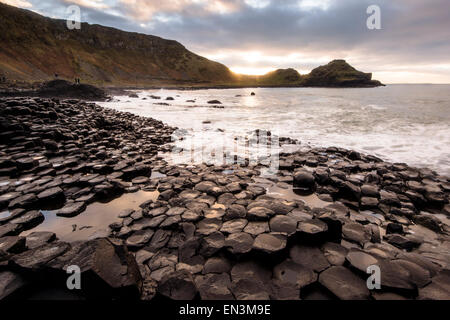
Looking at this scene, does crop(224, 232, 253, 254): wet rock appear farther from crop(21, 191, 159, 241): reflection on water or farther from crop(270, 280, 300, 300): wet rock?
crop(21, 191, 159, 241): reflection on water

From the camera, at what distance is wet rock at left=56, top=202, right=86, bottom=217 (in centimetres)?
383

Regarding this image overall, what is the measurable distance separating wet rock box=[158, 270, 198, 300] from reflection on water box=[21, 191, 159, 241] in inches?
63.6

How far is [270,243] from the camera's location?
2.76 m

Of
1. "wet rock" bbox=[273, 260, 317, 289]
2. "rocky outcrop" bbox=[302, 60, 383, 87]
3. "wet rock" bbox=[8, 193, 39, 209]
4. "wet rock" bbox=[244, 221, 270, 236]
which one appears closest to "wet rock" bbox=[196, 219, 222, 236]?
"wet rock" bbox=[244, 221, 270, 236]

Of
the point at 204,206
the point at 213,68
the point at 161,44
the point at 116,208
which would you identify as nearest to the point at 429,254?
the point at 204,206

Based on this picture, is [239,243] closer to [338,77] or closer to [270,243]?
[270,243]

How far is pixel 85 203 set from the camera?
4184mm

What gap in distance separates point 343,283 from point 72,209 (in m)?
4.61

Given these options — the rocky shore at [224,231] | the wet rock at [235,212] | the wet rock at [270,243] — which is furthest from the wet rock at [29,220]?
the wet rock at [270,243]

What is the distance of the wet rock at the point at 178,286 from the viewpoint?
2166mm

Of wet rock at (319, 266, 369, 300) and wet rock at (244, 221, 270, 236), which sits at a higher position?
wet rock at (244, 221, 270, 236)

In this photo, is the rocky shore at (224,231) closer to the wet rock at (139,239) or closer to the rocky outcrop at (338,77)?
the wet rock at (139,239)

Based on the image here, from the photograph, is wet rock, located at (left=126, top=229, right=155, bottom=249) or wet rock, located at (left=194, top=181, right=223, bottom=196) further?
wet rock, located at (left=194, top=181, right=223, bottom=196)

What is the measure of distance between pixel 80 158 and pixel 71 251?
4.88 meters
